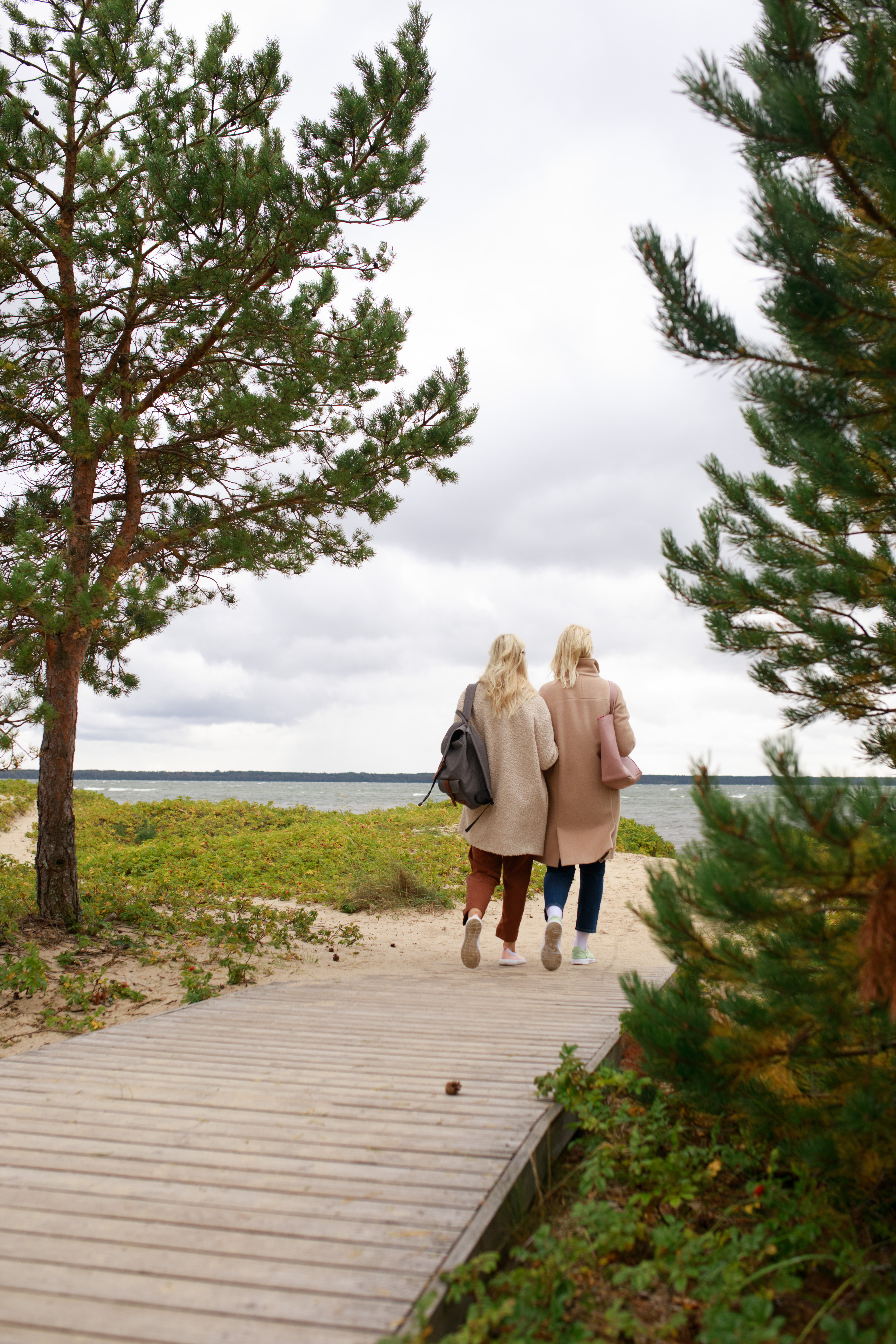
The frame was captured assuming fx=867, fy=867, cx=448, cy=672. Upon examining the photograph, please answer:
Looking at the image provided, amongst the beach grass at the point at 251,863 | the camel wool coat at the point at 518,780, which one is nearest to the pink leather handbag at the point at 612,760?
the camel wool coat at the point at 518,780

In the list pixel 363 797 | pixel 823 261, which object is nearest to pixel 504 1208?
pixel 823 261

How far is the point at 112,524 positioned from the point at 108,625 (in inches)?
53.2

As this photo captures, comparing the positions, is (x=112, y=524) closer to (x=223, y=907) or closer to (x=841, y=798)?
(x=223, y=907)

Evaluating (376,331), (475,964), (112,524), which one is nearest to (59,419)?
(112,524)

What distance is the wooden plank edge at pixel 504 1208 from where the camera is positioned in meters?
2.09

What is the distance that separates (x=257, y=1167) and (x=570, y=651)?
163 inches

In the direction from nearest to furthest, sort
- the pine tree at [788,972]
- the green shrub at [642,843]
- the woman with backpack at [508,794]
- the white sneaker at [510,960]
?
the pine tree at [788,972] < the woman with backpack at [508,794] < the white sneaker at [510,960] < the green shrub at [642,843]

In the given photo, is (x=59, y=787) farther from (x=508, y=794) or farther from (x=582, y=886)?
(x=582, y=886)

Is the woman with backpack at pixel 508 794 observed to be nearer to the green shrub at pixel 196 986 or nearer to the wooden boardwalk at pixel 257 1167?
the wooden boardwalk at pixel 257 1167

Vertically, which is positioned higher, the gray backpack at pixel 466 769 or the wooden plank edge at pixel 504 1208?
the gray backpack at pixel 466 769

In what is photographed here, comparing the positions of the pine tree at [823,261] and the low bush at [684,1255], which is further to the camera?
the pine tree at [823,261]

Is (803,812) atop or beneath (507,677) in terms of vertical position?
beneath

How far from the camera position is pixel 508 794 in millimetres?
5988

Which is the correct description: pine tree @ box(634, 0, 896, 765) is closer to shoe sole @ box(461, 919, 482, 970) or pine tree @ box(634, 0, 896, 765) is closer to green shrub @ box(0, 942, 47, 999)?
shoe sole @ box(461, 919, 482, 970)
